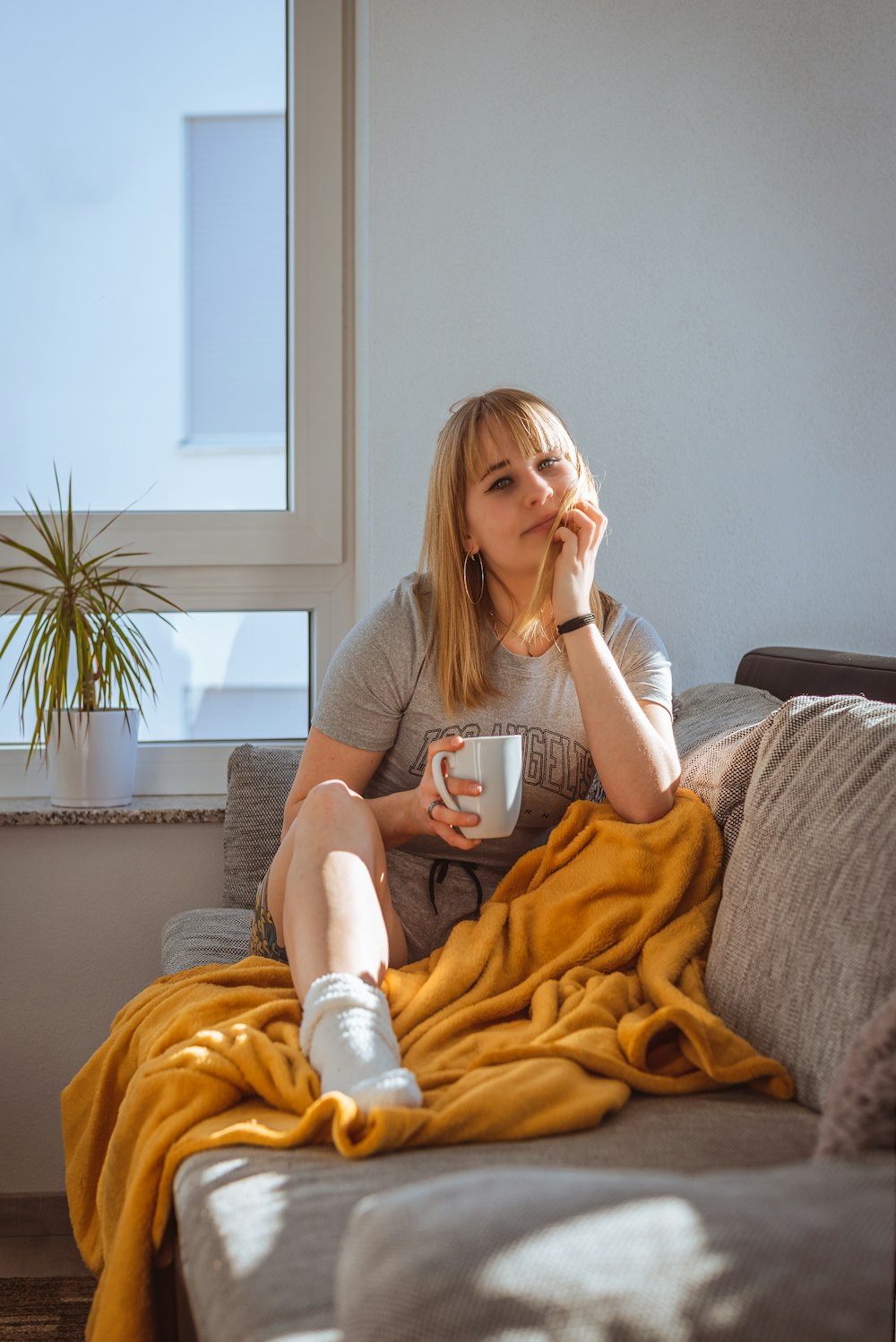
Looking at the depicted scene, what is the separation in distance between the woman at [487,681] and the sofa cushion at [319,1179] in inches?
19.2

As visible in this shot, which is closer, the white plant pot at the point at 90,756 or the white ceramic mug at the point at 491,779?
the white ceramic mug at the point at 491,779

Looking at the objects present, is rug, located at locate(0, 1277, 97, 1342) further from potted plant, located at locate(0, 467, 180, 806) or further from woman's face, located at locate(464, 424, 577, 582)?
woman's face, located at locate(464, 424, 577, 582)

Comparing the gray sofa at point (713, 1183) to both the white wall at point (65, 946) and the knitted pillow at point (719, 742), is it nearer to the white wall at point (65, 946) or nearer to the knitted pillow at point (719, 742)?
Result: the knitted pillow at point (719, 742)

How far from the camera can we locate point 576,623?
64.2 inches

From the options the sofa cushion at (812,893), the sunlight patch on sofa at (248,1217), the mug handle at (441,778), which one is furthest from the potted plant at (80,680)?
the sunlight patch on sofa at (248,1217)

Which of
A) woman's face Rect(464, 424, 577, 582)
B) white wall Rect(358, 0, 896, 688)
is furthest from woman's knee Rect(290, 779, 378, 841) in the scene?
white wall Rect(358, 0, 896, 688)

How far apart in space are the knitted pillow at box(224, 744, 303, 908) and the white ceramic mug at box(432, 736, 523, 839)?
78 centimetres

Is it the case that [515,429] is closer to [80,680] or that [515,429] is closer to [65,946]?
[80,680]

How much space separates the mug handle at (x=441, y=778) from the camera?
1.33 m

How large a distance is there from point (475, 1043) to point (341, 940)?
175 millimetres

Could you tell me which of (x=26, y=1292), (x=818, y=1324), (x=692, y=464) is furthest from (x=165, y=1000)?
(x=692, y=464)

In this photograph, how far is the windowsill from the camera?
7.17ft

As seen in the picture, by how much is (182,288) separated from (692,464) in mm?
1133

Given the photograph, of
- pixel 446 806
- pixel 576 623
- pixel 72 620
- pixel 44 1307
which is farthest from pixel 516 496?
pixel 44 1307
